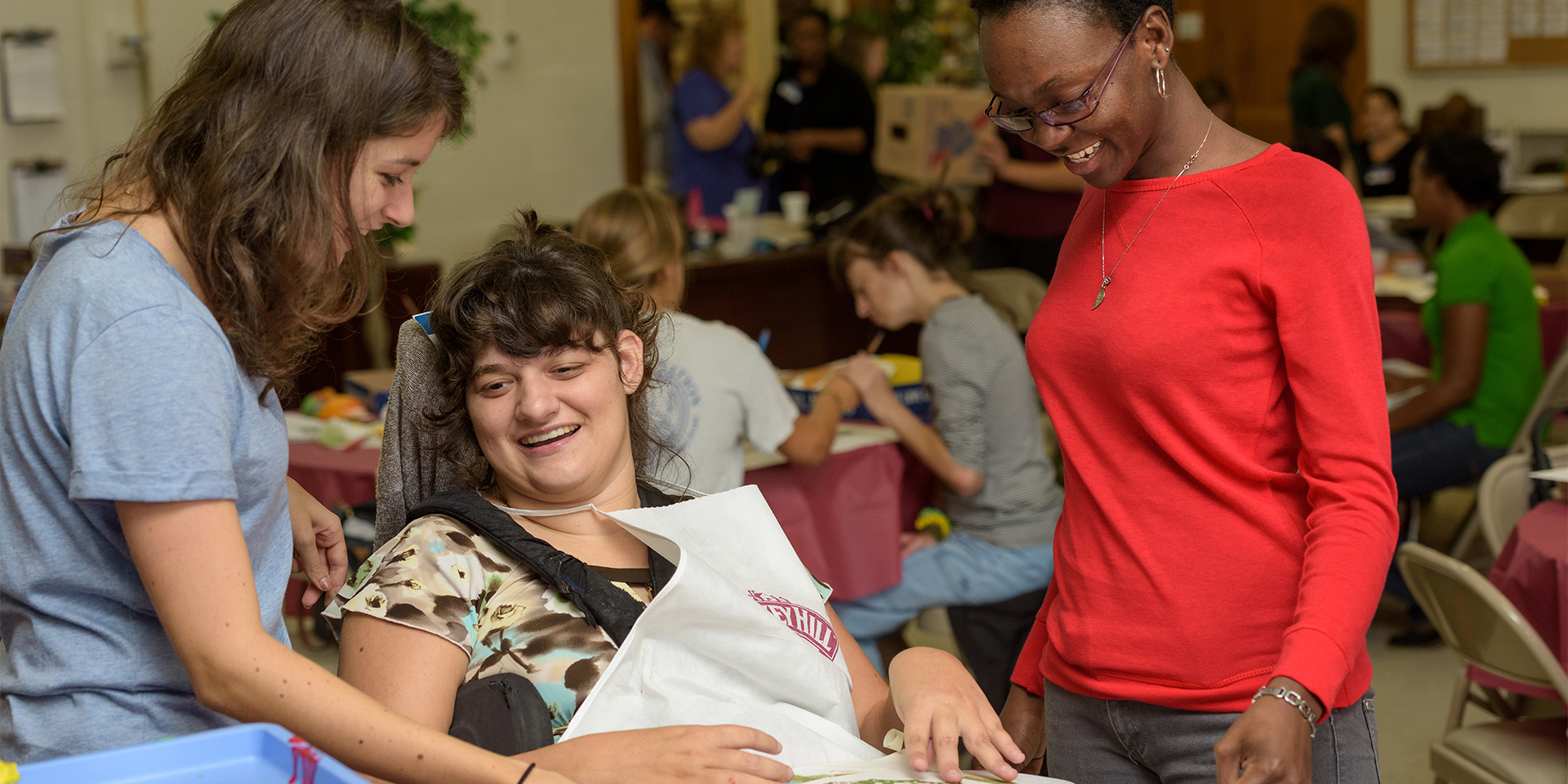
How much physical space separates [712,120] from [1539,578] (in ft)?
14.0

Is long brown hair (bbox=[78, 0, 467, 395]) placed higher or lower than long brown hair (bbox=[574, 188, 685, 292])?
higher

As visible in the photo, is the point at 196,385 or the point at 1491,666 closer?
the point at 196,385

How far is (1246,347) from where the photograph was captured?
Result: 1.23 metres

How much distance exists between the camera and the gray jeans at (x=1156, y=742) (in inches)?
49.7

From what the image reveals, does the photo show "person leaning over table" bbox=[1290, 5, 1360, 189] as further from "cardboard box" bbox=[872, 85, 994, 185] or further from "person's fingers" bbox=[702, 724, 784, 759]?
"person's fingers" bbox=[702, 724, 784, 759]

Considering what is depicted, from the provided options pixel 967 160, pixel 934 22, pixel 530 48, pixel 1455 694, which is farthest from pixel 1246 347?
pixel 934 22

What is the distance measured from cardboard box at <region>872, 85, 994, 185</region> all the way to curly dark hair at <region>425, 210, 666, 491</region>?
10.4ft

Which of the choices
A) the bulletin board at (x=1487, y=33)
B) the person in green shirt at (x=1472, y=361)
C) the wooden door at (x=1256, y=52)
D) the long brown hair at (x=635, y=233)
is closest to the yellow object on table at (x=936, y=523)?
the long brown hair at (x=635, y=233)

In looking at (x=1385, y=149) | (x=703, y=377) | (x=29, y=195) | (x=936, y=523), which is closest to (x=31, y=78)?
(x=29, y=195)

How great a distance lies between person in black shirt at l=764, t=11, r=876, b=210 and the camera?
6043 millimetres

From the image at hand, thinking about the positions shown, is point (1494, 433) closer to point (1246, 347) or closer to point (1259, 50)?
point (1246, 347)

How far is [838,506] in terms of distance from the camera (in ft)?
9.45

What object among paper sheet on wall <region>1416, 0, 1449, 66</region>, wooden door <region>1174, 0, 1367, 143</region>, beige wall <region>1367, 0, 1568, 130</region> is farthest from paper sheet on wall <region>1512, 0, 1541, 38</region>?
wooden door <region>1174, 0, 1367, 143</region>

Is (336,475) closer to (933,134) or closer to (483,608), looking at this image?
(483,608)
